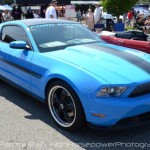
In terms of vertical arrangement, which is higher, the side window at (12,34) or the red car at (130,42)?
the side window at (12,34)

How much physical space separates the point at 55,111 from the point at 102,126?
2.79 ft

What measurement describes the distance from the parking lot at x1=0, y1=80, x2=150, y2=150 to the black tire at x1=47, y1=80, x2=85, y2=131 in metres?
0.14

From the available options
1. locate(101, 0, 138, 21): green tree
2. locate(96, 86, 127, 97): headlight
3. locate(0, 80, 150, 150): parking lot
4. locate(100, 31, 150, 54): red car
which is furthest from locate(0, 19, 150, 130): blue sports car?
locate(101, 0, 138, 21): green tree

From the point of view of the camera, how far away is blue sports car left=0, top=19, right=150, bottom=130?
350cm

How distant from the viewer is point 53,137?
154 inches

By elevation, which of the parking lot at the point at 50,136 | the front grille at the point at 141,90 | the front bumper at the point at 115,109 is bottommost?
the parking lot at the point at 50,136

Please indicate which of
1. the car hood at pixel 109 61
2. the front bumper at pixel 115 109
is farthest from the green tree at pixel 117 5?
the front bumper at pixel 115 109

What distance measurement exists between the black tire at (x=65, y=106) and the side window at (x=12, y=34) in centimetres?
132

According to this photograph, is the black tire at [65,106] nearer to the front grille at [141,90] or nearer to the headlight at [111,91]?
the headlight at [111,91]

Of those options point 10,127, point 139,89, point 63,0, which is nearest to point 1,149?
point 10,127

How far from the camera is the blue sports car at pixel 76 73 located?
11.5 ft

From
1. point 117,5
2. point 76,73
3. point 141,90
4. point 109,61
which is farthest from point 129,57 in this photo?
point 117,5

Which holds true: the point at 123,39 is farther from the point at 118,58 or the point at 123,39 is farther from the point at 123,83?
the point at 123,83

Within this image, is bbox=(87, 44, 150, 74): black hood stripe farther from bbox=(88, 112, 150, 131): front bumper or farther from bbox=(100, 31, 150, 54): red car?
bbox=(100, 31, 150, 54): red car
